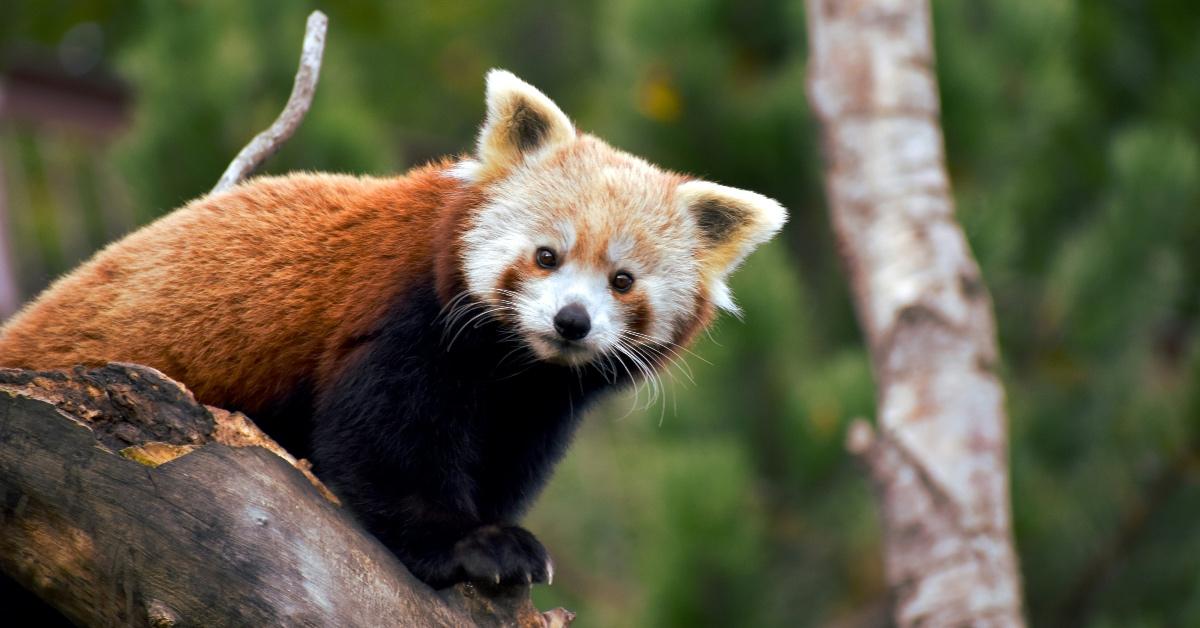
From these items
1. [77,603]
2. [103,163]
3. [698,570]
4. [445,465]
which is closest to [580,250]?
[445,465]

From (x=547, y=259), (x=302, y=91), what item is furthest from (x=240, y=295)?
(x=547, y=259)

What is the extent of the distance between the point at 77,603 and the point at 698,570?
3814 mm

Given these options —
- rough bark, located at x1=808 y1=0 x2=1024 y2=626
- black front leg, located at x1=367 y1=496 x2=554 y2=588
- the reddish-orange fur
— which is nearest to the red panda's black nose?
the reddish-orange fur

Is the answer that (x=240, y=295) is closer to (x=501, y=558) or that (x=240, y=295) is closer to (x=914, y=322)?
(x=501, y=558)

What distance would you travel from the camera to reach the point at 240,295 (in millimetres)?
3412

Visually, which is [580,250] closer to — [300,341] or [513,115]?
[513,115]

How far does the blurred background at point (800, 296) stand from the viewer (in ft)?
21.0

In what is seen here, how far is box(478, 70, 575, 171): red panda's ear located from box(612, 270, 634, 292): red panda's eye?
1.40ft

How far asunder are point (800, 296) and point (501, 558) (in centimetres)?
426

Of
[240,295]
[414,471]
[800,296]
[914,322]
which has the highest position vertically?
[240,295]

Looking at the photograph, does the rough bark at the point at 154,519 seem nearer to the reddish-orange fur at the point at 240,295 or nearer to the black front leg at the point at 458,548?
the black front leg at the point at 458,548

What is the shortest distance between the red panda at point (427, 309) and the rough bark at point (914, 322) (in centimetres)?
162

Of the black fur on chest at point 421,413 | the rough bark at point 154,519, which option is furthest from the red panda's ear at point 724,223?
the rough bark at point 154,519

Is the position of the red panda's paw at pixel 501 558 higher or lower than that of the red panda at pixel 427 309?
lower
